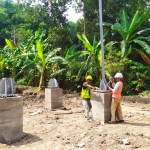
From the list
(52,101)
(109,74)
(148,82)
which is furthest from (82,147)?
(148,82)

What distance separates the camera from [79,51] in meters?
16.1

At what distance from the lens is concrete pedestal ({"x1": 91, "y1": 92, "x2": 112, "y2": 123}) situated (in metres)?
7.83

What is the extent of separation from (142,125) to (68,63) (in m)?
9.40

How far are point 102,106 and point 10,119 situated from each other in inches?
120

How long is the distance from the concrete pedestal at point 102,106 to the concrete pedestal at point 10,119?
2702mm

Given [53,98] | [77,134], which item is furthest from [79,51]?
[77,134]

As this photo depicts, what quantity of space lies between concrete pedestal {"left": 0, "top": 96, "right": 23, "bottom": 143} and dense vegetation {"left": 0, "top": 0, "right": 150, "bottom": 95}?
26.7 ft

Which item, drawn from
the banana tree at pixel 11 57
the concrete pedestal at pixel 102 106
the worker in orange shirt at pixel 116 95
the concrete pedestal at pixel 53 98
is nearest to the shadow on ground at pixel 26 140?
the concrete pedestal at pixel 102 106

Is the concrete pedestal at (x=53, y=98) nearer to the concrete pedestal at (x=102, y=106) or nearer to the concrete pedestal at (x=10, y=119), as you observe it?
the concrete pedestal at (x=102, y=106)

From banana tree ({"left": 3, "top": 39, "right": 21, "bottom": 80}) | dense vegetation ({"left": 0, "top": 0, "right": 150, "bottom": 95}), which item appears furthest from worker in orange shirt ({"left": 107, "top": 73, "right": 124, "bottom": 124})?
banana tree ({"left": 3, "top": 39, "right": 21, "bottom": 80})

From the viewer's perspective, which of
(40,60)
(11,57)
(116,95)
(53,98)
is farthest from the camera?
(11,57)

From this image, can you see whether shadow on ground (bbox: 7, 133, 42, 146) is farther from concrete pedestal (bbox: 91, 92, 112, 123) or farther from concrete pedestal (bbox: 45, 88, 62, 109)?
concrete pedestal (bbox: 45, 88, 62, 109)

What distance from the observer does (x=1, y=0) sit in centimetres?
5012

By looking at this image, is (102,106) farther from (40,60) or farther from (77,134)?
(40,60)
